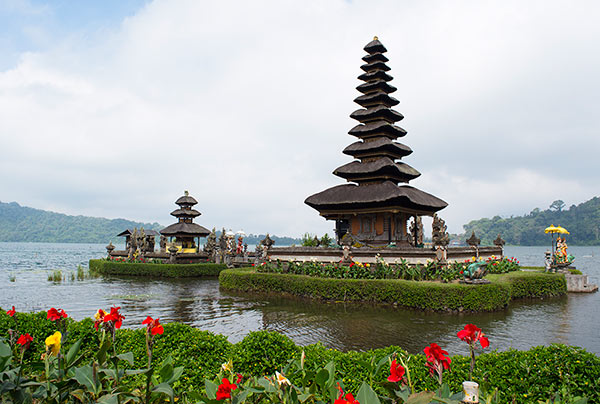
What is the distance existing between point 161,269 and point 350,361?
28562mm

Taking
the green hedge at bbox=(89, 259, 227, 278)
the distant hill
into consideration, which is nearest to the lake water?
the green hedge at bbox=(89, 259, 227, 278)

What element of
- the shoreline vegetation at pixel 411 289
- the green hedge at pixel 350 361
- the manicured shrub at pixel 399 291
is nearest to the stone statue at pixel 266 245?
the shoreline vegetation at pixel 411 289

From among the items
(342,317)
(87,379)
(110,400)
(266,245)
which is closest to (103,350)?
(87,379)

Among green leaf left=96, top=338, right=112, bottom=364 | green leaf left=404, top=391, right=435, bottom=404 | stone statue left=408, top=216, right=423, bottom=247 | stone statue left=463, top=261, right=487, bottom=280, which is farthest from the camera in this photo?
stone statue left=408, top=216, right=423, bottom=247

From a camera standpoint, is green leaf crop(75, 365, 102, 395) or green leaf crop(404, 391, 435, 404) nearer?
green leaf crop(404, 391, 435, 404)

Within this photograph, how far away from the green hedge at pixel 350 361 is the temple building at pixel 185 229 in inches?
1313

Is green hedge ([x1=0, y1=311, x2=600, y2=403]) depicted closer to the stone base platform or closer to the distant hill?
the stone base platform

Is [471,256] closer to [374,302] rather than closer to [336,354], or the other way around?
[374,302]

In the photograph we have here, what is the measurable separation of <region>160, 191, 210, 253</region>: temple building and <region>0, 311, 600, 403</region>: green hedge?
33.4m

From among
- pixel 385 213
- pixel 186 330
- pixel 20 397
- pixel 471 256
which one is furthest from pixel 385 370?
pixel 385 213

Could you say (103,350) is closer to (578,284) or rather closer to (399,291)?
(399,291)

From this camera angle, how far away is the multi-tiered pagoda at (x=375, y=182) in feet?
81.8

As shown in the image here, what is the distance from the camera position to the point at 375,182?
2711 centimetres

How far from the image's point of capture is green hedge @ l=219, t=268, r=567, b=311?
1478 centimetres
